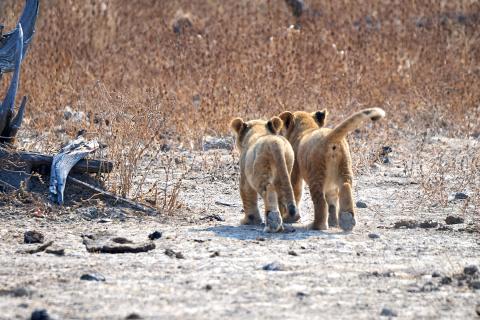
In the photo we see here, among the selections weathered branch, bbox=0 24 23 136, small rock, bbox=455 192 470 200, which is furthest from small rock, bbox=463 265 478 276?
weathered branch, bbox=0 24 23 136

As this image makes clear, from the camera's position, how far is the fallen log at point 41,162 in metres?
8.48

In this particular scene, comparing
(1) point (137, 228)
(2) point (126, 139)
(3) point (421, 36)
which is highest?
(3) point (421, 36)

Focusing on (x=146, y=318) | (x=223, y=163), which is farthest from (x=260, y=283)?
(x=223, y=163)

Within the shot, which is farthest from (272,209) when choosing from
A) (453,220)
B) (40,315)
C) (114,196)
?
(40,315)

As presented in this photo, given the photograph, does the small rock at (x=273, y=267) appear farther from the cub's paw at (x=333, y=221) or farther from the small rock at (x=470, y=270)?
the cub's paw at (x=333, y=221)

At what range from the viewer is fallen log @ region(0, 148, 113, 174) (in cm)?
848

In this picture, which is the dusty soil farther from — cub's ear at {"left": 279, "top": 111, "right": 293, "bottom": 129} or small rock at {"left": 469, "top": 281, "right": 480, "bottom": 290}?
cub's ear at {"left": 279, "top": 111, "right": 293, "bottom": 129}

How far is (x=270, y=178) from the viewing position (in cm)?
783

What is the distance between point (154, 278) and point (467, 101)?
9.05 m

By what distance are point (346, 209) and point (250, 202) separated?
858mm

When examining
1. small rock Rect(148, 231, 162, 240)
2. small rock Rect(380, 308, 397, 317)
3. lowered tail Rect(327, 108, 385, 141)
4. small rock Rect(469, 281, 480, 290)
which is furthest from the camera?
small rock Rect(148, 231, 162, 240)

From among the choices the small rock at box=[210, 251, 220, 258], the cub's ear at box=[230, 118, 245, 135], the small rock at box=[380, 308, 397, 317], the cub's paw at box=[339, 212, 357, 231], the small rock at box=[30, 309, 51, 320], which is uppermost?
the cub's ear at box=[230, 118, 245, 135]

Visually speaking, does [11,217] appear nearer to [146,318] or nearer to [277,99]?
[146,318]

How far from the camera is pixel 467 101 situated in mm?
14336
